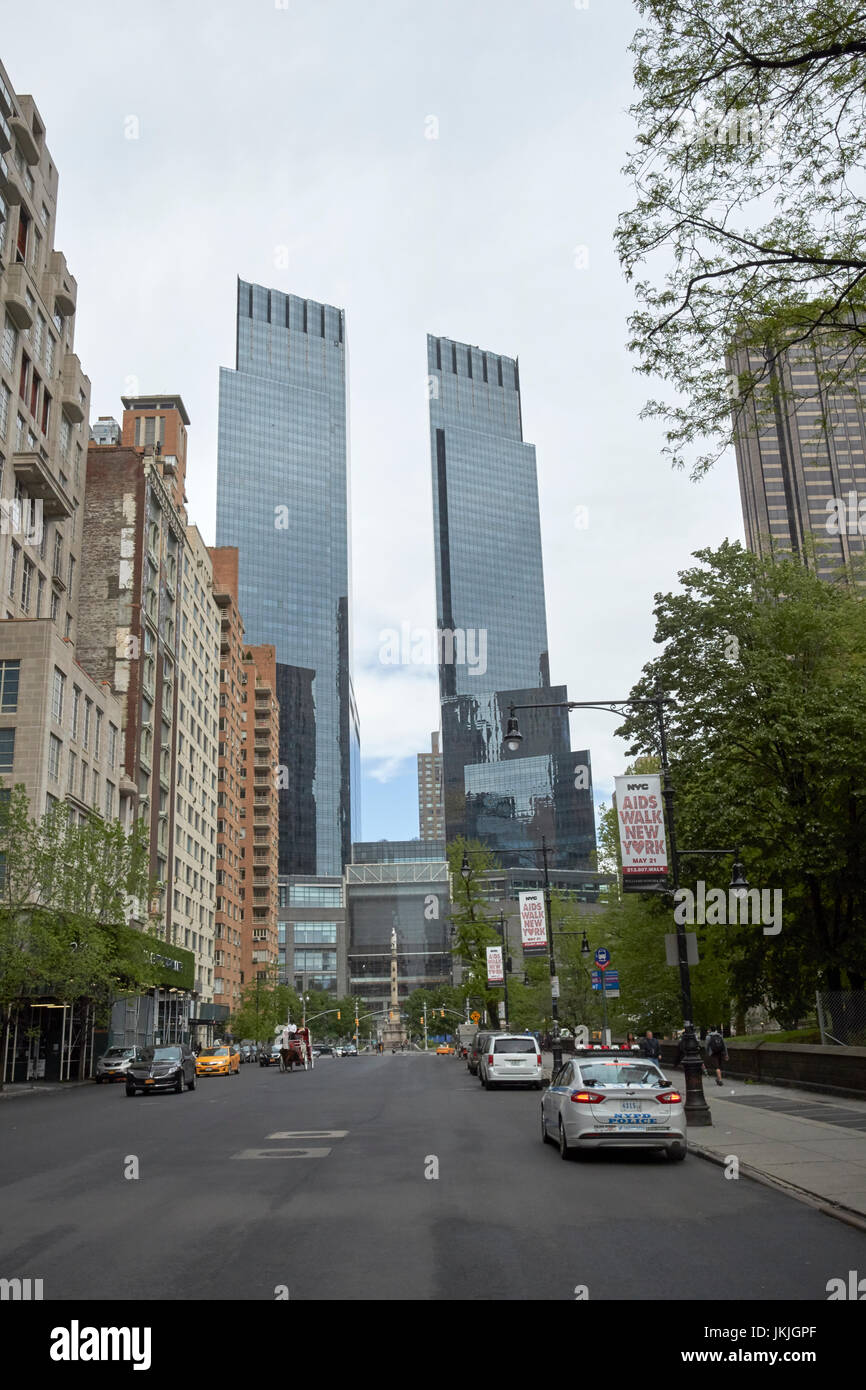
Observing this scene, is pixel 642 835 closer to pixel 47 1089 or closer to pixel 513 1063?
pixel 513 1063

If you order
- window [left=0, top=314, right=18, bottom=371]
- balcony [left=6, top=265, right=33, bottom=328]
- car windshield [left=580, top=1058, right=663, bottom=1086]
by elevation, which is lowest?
car windshield [left=580, top=1058, right=663, bottom=1086]

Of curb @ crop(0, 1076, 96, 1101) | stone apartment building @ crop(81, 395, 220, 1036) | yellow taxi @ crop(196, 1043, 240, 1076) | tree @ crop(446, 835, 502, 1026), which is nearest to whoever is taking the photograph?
curb @ crop(0, 1076, 96, 1101)

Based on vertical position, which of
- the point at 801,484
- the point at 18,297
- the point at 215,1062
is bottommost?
the point at 215,1062

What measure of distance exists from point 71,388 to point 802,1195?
60.3 m

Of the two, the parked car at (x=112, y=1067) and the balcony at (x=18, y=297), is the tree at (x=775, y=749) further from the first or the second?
the balcony at (x=18, y=297)

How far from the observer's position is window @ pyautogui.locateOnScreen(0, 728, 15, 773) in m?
48.8

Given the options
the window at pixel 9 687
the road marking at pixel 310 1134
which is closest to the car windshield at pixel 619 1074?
the road marking at pixel 310 1134

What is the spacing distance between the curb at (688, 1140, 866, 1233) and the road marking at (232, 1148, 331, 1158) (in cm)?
541

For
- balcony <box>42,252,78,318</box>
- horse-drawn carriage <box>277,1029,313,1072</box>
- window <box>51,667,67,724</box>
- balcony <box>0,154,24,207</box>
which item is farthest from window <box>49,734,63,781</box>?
balcony <box>0,154,24,207</box>

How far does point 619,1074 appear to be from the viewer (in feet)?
50.0

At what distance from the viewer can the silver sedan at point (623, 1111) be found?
586 inches

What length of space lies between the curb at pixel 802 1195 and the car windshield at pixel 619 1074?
1351mm

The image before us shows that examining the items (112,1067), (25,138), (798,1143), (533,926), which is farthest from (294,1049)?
(25,138)

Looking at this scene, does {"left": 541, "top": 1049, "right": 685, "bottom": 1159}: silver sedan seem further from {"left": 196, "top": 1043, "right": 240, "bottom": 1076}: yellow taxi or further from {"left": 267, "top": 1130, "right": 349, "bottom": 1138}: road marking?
{"left": 196, "top": 1043, "right": 240, "bottom": 1076}: yellow taxi
